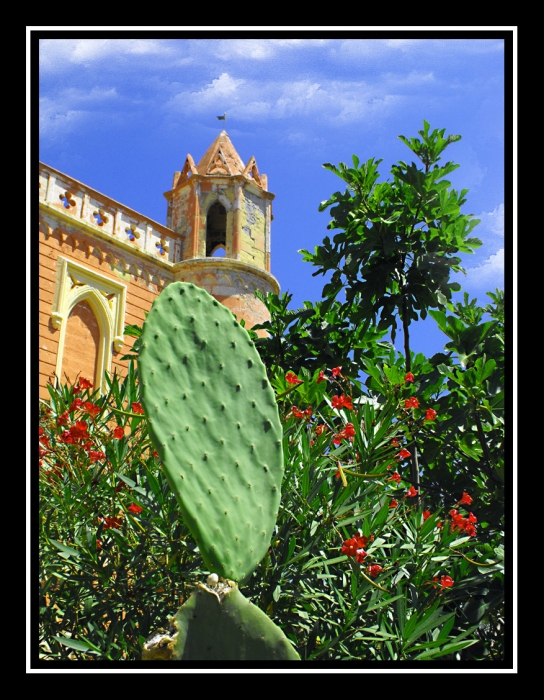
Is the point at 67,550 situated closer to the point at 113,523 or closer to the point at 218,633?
the point at 113,523

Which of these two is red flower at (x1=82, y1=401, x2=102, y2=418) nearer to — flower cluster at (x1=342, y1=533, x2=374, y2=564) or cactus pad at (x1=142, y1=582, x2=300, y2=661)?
flower cluster at (x1=342, y1=533, x2=374, y2=564)

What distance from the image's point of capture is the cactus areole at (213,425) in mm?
2500

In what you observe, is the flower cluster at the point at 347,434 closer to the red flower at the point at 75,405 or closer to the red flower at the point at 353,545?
the red flower at the point at 353,545

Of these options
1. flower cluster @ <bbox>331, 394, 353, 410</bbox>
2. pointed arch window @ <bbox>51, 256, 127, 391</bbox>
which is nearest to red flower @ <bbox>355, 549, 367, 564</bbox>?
flower cluster @ <bbox>331, 394, 353, 410</bbox>

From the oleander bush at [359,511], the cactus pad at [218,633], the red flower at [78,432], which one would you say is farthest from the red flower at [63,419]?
the cactus pad at [218,633]

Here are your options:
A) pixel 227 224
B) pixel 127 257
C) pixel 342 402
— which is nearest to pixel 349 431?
pixel 342 402

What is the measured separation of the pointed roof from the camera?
13.5 meters

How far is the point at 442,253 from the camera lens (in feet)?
16.5

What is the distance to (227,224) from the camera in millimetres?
12906

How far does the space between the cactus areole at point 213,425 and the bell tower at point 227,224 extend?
866cm

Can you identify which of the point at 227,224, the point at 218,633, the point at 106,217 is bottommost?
the point at 218,633

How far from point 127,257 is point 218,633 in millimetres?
9810
